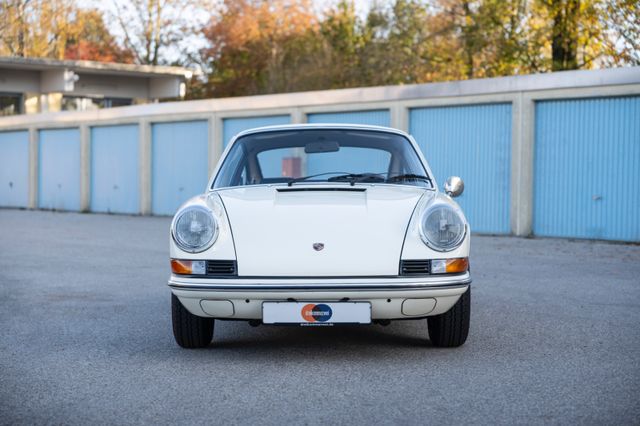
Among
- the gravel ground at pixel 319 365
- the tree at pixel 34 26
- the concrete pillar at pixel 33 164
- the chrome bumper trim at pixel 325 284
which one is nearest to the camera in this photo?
the gravel ground at pixel 319 365

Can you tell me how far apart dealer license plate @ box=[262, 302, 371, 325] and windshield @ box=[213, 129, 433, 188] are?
52.0 inches

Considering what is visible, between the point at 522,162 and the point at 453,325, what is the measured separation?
39.5ft

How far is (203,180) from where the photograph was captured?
77.5ft

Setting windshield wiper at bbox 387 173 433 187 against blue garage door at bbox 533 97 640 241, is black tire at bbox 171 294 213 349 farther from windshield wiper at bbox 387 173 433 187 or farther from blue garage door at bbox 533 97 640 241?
blue garage door at bbox 533 97 640 241

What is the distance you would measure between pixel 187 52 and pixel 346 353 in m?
43.8

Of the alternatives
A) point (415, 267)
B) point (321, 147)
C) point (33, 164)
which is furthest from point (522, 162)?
point (33, 164)

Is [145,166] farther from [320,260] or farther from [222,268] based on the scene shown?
[320,260]

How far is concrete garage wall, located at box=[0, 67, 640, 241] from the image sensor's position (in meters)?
15.6

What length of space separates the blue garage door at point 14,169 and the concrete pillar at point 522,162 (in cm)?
1863

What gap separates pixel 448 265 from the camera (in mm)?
5090

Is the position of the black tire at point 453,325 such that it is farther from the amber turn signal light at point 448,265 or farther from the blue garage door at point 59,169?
the blue garage door at point 59,169

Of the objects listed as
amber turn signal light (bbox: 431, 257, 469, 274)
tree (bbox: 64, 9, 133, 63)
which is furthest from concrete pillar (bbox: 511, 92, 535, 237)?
tree (bbox: 64, 9, 133, 63)

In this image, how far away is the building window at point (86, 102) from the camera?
34.2 meters

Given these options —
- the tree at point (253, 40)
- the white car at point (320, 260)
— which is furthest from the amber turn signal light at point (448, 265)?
the tree at point (253, 40)
